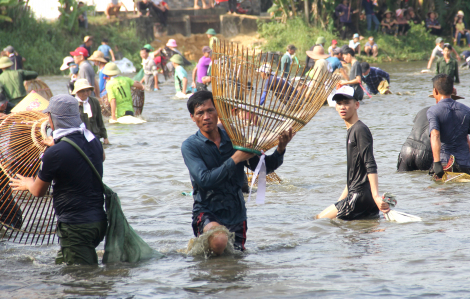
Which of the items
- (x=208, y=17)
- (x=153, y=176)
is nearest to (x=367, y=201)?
(x=153, y=176)

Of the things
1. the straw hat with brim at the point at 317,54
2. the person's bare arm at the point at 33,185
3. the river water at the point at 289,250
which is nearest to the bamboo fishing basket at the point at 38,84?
the river water at the point at 289,250

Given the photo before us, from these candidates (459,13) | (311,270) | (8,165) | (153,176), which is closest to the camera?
(311,270)

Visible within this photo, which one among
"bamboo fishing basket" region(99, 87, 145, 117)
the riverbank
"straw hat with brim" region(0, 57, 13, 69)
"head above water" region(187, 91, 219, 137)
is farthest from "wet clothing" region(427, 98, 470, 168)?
the riverbank

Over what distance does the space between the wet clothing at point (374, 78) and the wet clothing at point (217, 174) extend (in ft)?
43.2

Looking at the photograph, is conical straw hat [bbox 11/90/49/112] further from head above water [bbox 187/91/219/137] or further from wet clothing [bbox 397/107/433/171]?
wet clothing [bbox 397/107/433/171]

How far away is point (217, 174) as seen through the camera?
13.7ft

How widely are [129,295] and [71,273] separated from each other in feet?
2.08

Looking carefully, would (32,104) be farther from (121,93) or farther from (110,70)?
(121,93)

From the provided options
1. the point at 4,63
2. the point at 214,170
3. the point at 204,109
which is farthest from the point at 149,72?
the point at 214,170

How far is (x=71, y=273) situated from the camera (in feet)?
15.3

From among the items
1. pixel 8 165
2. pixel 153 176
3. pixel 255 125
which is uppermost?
pixel 255 125

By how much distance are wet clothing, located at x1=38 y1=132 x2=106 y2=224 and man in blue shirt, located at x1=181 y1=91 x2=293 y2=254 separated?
70 cm

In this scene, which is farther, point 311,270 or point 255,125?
point 311,270

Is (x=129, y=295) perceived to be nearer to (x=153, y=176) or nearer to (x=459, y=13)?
(x=153, y=176)
